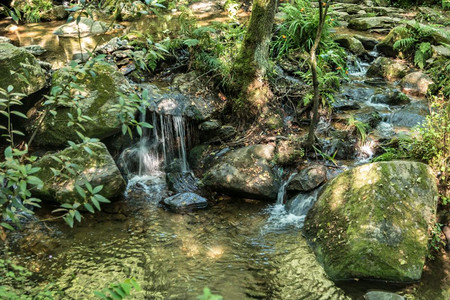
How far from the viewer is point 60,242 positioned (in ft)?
16.3

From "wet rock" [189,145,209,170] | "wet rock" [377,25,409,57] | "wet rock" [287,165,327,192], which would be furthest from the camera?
"wet rock" [377,25,409,57]

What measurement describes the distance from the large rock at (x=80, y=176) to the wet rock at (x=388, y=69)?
6855mm

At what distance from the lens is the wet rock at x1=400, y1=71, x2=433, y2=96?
8383mm

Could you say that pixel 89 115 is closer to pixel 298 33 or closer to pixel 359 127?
pixel 359 127

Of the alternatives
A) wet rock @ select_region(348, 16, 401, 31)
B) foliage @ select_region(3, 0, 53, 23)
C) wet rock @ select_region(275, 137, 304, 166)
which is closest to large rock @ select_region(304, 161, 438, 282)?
wet rock @ select_region(275, 137, 304, 166)

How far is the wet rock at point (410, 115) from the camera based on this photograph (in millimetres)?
7258

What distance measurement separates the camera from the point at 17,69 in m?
6.30

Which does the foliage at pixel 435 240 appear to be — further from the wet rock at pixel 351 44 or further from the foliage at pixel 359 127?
the wet rock at pixel 351 44

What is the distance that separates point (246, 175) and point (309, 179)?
39.6 inches

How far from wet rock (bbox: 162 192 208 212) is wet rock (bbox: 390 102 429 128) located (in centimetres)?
413

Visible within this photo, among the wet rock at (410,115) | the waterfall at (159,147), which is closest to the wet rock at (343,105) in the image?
the wet rock at (410,115)

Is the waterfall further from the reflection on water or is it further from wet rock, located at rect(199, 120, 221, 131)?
the reflection on water

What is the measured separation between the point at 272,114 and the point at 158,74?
9.54 ft

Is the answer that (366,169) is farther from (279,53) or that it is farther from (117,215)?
(279,53)
